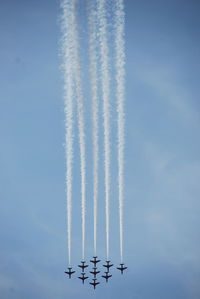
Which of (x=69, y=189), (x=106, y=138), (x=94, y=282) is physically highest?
(x=106, y=138)

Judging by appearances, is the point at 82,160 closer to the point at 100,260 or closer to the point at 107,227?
the point at 107,227

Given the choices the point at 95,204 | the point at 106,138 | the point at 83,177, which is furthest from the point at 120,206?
the point at 106,138

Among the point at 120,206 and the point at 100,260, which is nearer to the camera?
the point at 120,206

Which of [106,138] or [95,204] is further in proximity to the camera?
[95,204]

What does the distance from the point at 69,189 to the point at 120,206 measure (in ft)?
16.7

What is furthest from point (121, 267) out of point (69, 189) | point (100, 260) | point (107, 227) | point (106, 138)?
point (106, 138)

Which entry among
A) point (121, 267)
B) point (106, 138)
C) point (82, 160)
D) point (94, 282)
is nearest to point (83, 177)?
point (82, 160)

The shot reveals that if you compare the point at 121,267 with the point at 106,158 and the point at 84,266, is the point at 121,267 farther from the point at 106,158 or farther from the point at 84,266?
the point at 106,158

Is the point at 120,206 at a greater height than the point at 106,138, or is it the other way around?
the point at 106,138

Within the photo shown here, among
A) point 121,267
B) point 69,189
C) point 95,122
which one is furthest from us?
point 121,267

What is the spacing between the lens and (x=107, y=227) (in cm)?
3359

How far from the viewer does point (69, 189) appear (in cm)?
3241

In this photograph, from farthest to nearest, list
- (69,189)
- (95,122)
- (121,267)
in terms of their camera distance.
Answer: (121,267) < (69,189) < (95,122)

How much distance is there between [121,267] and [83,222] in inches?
607
